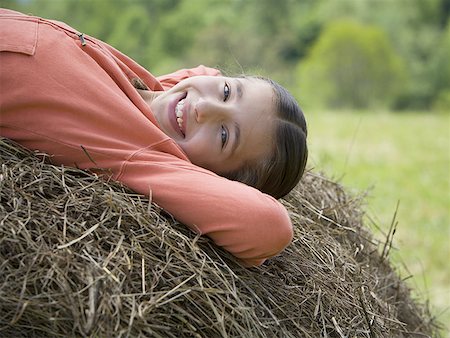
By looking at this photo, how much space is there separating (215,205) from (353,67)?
2260cm

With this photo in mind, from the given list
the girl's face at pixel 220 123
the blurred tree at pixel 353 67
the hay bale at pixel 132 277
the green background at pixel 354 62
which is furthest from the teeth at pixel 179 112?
the blurred tree at pixel 353 67

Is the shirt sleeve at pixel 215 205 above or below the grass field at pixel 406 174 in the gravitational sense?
above

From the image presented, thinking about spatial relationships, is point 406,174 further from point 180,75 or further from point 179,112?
point 179,112

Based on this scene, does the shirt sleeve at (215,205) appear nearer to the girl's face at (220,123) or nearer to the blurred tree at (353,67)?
the girl's face at (220,123)

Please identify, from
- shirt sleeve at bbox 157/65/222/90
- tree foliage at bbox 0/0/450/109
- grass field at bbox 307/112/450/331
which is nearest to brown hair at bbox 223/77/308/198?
shirt sleeve at bbox 157/65/222/90

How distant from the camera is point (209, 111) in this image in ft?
6.93

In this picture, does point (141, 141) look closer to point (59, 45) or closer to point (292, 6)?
point (59, 45)

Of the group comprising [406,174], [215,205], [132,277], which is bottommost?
[406,174]

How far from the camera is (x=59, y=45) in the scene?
6.72ft

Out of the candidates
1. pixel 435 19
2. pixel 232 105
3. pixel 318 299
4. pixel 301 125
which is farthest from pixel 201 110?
pixel 435 19

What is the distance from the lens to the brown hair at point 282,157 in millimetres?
2172

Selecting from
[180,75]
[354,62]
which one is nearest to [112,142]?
[180,75]

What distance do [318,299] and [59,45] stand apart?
3.03 feet

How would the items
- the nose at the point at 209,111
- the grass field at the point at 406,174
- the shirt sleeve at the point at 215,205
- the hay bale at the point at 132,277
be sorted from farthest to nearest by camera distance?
the grass field at the point at 406,174, the nose at the point at 209,111, the shirt sleeve at the point at 215,205, the hay bale at the point at 132,277
